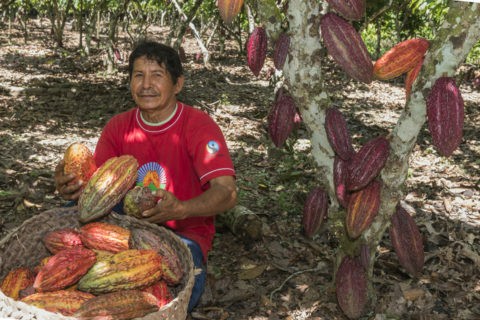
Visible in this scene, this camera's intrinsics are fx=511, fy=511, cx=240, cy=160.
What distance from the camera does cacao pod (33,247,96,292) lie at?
5.34 ft

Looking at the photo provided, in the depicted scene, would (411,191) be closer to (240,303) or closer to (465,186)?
(465,186)

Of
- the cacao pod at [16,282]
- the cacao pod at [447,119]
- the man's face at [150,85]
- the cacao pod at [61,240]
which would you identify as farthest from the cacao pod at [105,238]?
the cacao pod at [447,119]

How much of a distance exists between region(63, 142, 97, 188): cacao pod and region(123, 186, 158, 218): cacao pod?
25cm

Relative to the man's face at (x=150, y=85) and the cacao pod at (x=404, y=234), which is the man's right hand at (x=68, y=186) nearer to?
the man's face at (x=150, y=85)

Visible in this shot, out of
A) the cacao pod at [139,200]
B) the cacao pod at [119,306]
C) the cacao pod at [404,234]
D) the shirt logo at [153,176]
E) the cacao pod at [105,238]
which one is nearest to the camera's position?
the cacao pod at [119,306]

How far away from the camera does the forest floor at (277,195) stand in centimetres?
227

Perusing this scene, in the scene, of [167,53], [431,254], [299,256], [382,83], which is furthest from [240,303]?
[382,83]

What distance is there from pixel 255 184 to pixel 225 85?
4401 mm

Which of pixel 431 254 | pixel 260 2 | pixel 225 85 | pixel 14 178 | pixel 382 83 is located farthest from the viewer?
pixel 382 83

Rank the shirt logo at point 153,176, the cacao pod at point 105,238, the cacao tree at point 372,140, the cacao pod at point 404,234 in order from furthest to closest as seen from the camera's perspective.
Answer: the shirt logo at point 153,176 < the cacao pod at point 404,234 < the cacao pod at point 105,238 < the cacao tree at point 372,140

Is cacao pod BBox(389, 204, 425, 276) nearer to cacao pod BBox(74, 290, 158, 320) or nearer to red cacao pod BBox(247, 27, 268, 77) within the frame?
red cacao pod BBox(247, 27, 268, 77)

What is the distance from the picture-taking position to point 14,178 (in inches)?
136

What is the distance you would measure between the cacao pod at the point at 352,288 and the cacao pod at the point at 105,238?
88cm

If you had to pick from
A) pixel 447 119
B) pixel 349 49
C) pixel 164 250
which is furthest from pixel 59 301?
pixel 447 119
